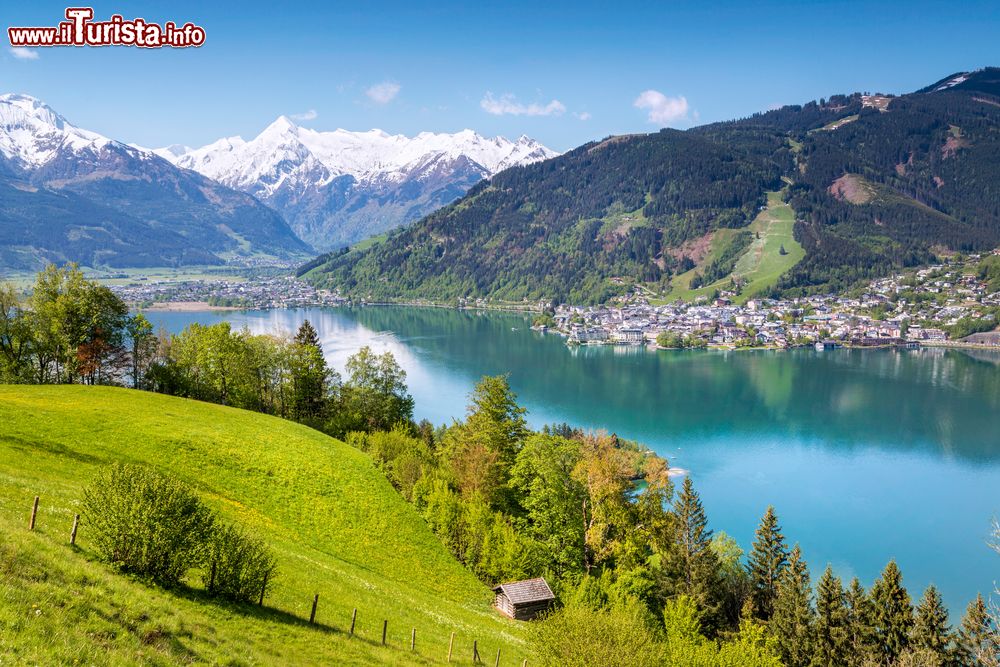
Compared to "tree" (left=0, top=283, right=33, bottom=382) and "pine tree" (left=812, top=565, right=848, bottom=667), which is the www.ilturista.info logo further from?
"pine tree" (left=812, top=565, right=848, bottom=667)

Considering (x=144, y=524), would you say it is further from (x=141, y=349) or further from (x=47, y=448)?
(x=141, y=349)

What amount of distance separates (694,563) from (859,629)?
8447 mm

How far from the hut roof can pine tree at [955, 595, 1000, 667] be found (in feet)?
65.0

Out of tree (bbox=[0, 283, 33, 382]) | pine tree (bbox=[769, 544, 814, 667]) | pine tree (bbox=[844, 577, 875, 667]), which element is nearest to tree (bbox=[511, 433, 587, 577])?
pine tree (bbox=[769, 544, 814, 667])

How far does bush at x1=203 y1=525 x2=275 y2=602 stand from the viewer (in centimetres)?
1510

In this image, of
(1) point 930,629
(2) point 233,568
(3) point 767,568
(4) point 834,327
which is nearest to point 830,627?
(1) point 930,629

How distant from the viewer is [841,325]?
7185 inches

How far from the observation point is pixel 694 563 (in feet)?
114

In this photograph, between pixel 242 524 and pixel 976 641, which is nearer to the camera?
pixel 242 524

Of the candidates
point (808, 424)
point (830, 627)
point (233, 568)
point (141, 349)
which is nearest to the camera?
point (233, 568)

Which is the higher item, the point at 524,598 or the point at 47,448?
the point at 47,448

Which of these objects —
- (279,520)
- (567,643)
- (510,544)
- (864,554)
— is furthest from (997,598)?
(279,520)

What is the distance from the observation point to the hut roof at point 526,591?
2991cm

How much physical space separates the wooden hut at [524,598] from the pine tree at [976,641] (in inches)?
780
